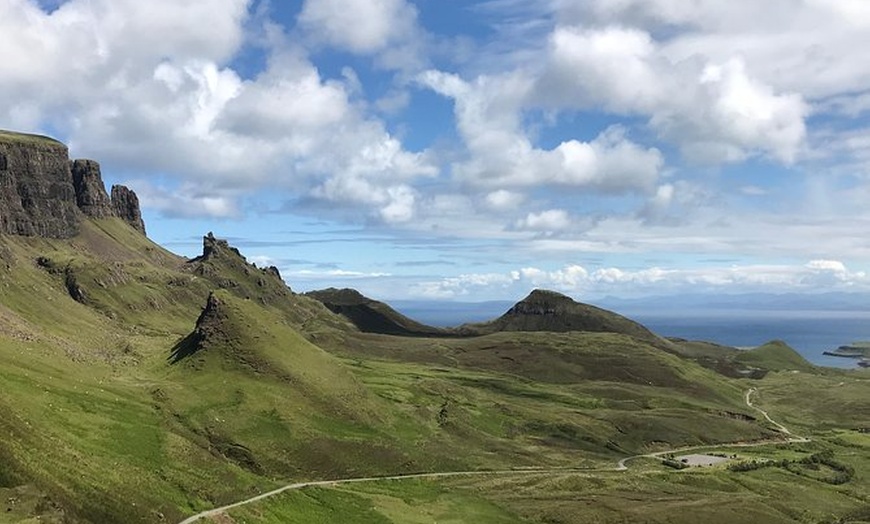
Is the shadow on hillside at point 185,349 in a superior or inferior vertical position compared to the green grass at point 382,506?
superior

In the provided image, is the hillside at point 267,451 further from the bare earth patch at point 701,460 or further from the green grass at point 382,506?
the bare earth patch at point 701,460

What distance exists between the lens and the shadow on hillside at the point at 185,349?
17350 centimetres

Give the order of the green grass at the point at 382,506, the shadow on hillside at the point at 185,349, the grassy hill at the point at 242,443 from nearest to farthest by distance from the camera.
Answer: the grassy hill at the point at 242,443, the green grass at the point at 382,506, the shadow on hillside at the point at 185,349

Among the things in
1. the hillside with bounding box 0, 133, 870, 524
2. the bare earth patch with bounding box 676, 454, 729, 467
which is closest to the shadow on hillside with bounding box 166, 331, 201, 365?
the hillside with bounding box 0, 133, 870, 524

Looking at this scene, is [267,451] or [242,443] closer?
[242,443]

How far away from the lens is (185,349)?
582 feet

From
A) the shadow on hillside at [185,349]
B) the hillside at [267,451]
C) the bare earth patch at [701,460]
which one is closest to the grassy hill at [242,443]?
the hillside at [267,451]

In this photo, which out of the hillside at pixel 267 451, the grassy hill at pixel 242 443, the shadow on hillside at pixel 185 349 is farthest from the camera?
the shadow on hillside at pixel 185 349

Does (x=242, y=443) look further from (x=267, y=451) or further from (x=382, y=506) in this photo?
(x=382, y=506)

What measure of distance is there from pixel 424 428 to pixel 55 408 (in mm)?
90347

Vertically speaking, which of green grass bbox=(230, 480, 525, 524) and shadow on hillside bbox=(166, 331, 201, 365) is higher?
shadow on hillside bbox=(166, 331, 201, 365)

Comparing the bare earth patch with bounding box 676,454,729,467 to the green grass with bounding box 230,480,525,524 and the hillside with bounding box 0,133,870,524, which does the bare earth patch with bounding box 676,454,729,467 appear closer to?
the hillside with bounding box 0,133,870,524

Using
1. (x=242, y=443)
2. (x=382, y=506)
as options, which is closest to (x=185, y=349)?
(x=242, y=443)

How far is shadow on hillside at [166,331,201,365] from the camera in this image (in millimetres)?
173500
